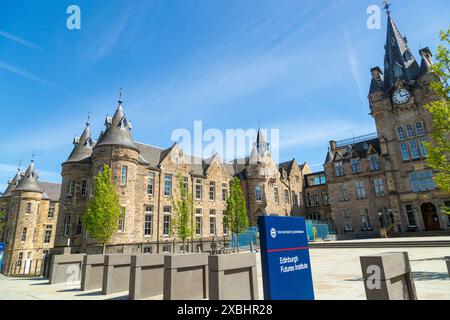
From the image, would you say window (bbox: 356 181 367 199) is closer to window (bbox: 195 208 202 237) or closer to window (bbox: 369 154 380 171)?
window (bbox: 369 154 380 171)

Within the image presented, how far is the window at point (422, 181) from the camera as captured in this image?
32525mm

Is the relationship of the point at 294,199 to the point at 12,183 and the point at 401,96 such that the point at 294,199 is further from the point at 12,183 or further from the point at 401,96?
the point at 12,183

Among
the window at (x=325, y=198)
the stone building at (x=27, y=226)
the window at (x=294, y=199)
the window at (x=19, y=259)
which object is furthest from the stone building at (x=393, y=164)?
the window at (x=19, y=259)

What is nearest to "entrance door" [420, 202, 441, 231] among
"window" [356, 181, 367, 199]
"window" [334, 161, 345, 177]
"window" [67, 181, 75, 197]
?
"window" [356, 181, 367, 199]

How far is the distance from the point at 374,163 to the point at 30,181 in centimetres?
5260

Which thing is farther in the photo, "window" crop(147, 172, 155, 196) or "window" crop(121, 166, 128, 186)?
"window" crop(147, 172, 155, 196)

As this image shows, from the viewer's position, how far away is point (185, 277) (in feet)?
25.2

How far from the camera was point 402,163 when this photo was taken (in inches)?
1371

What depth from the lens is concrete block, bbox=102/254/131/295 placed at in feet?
30.0

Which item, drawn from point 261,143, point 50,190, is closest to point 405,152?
point 261,143

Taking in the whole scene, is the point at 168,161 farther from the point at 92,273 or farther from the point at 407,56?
the point at 407,56

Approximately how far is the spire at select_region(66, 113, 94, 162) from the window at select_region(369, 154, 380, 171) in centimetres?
3739
